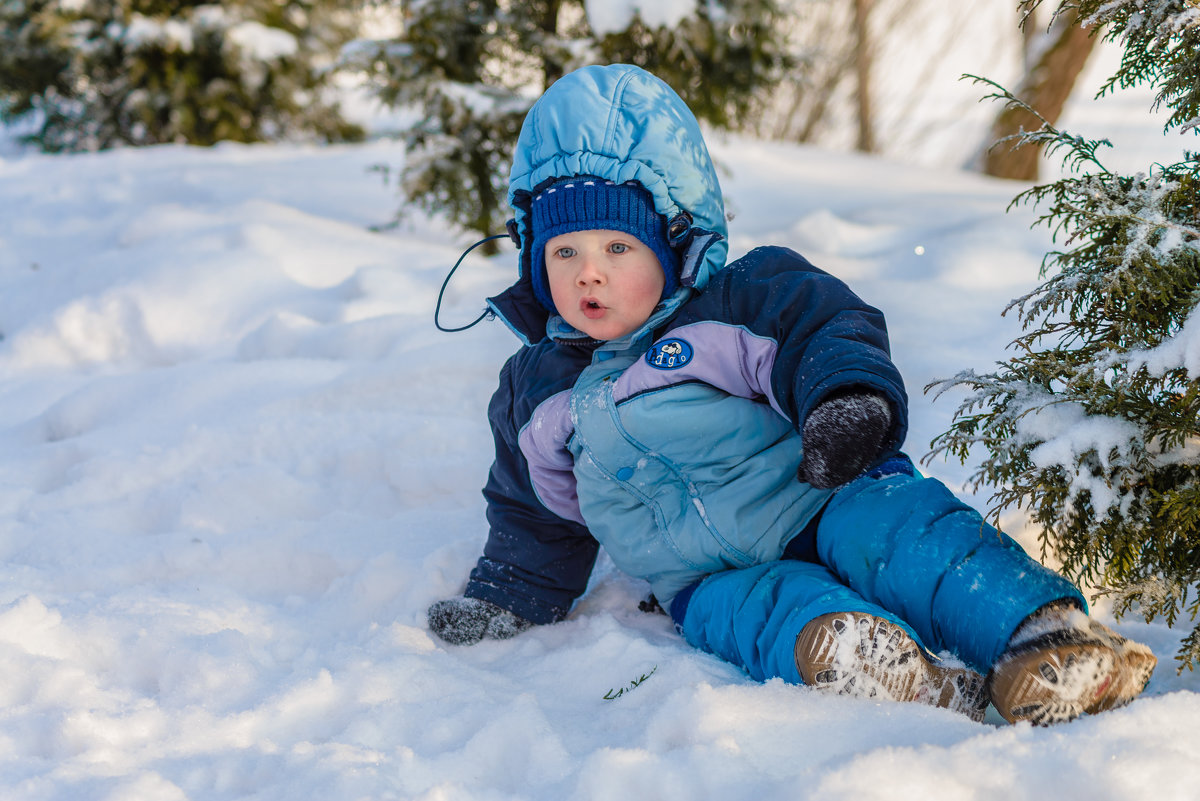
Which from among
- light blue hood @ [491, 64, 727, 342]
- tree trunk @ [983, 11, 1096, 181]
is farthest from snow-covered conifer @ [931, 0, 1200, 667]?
tree trunk @ [983, 11, 1096, 181]

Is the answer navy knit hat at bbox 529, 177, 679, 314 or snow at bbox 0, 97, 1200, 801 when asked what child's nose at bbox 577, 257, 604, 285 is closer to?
navy knit hat at bbox 529, 177, 679, 314

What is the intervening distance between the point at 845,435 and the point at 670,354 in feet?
1.55

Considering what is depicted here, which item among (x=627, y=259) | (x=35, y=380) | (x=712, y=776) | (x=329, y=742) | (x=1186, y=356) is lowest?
(x=35, y=380)

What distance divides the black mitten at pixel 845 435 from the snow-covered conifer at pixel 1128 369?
0.49 feet

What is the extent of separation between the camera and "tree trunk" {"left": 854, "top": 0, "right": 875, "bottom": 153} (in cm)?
1126

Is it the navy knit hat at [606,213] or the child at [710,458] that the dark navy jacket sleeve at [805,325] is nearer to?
the child at [710,458]

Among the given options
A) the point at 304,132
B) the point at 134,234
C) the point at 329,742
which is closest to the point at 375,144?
the point at 304,132

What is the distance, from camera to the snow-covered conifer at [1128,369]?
4.51 ft

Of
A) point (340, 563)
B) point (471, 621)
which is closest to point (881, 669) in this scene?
point (471, 621)

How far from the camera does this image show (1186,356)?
4.33 feet

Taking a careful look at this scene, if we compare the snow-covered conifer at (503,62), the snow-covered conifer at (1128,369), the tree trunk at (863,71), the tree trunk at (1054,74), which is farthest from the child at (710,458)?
the tree trunk at (863,71)

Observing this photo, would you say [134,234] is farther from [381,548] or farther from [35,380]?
[381,548]

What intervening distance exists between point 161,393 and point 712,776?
2609 millimetres

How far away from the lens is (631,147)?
191 cm
